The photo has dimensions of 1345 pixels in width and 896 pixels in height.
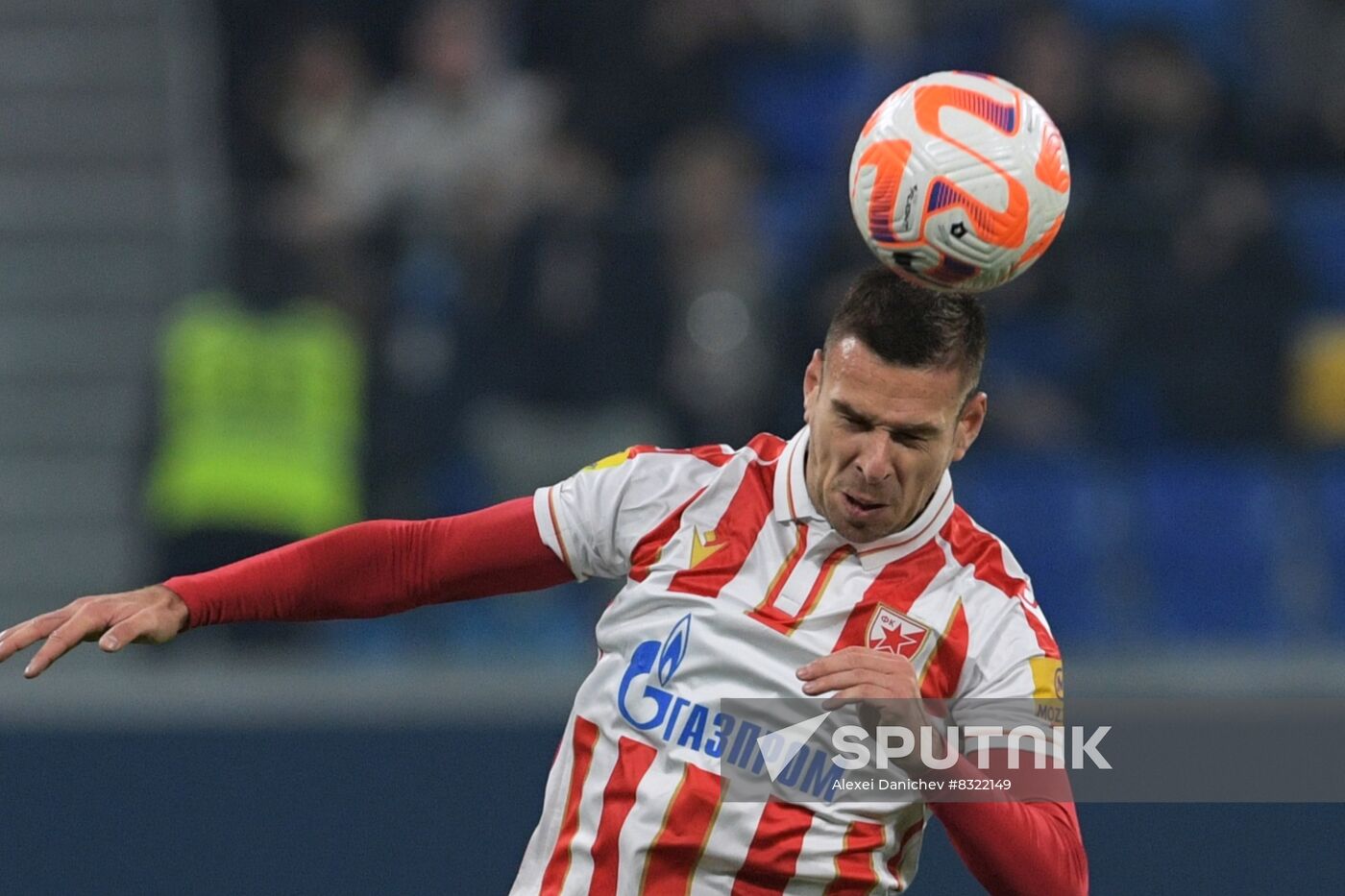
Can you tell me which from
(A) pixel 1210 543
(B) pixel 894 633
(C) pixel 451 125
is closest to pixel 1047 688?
(B) pixel 894 633

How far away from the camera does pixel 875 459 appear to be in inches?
147

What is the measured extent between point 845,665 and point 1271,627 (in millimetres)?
3796

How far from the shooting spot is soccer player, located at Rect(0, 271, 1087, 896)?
3758mm

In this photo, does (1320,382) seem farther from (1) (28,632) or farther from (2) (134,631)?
(1) (28,632)

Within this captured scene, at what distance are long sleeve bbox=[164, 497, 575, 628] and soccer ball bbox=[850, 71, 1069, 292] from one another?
904mm

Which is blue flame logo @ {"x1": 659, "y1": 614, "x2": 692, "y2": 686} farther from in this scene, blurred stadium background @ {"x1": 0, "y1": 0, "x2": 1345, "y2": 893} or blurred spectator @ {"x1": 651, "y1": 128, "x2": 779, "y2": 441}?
blurred spectator @ {"x1": 651, "y1": 128, "x2": 779, "y2": 441}

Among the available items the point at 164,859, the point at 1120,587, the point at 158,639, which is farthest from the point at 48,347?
the point at 158,639

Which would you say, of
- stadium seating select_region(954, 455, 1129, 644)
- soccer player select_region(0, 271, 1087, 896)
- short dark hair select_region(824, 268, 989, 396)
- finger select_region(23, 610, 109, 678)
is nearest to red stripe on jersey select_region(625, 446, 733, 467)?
soccer player select_region(0, 271, 1087, 896)

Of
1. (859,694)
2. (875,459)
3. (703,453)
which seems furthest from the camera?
(703,453)

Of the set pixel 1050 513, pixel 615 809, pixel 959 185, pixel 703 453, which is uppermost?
pixel 959 185

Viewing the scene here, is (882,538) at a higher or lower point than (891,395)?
lower

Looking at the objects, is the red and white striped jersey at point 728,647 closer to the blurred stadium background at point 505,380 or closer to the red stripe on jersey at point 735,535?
the red stripe on jersey at point 735,535

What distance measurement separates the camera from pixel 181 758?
6301mm

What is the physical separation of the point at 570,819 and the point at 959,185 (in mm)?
1390
